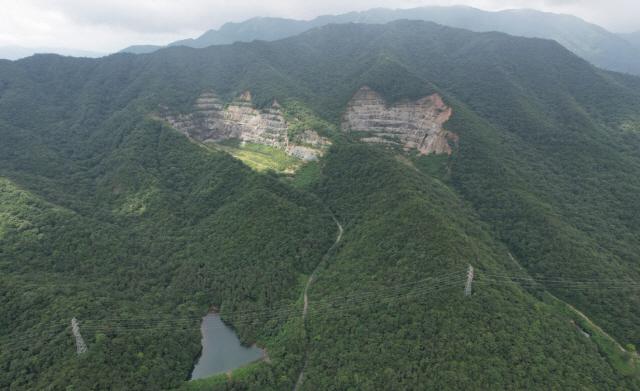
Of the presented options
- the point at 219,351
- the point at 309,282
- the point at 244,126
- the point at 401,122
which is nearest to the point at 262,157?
the point at 244,126

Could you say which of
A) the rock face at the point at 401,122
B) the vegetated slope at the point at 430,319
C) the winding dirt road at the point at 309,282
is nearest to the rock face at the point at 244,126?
the rock face at the point at 401,122

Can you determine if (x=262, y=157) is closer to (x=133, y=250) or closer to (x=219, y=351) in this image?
(x=133, y=250)

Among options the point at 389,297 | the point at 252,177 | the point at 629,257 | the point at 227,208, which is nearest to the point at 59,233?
the point at 227,208

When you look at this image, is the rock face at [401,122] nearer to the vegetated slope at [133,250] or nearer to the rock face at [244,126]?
the rock face at [244,126]

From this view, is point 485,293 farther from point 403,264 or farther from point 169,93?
point 169,93

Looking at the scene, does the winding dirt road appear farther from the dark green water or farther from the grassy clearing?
the grassy clearing

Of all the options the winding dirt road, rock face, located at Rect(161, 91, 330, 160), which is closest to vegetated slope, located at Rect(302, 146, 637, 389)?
the winding dirt road
